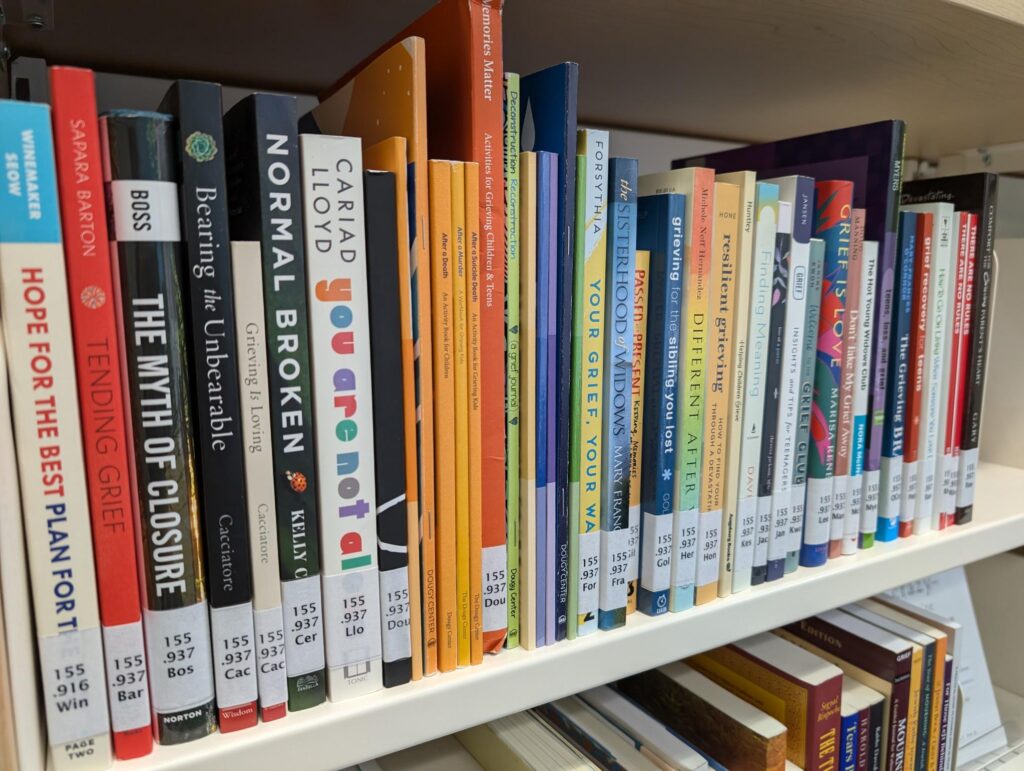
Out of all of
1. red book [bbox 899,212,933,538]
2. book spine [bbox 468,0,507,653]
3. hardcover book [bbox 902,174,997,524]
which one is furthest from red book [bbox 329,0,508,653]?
hardcover book [bbox 902,174,997,524]

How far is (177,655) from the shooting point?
0.39m

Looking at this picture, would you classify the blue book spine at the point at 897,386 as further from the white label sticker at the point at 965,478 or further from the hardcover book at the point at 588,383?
the hardcover book at the point at 588,383

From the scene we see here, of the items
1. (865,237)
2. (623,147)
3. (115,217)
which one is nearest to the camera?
(115,217)

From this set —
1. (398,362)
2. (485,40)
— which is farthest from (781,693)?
(485,40)

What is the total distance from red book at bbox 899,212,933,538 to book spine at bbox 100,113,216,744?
2.02ft

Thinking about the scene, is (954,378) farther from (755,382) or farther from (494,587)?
(494,587)

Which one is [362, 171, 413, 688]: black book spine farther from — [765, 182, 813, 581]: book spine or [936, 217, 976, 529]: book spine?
[936, 217, 976, 529]: book spine

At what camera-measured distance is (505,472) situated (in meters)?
0.48

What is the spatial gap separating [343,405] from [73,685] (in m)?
0.19

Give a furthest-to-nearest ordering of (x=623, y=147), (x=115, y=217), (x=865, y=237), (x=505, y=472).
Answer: (x=623, y=147) → (x=865, y=237) → (x=505, y=472) → (x=115, y=217)

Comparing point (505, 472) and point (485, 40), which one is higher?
point (485, 40)

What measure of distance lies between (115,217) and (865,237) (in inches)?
22.9

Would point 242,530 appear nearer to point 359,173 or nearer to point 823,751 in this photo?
point 359,173

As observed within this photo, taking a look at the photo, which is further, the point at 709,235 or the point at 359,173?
the point at 709,235
